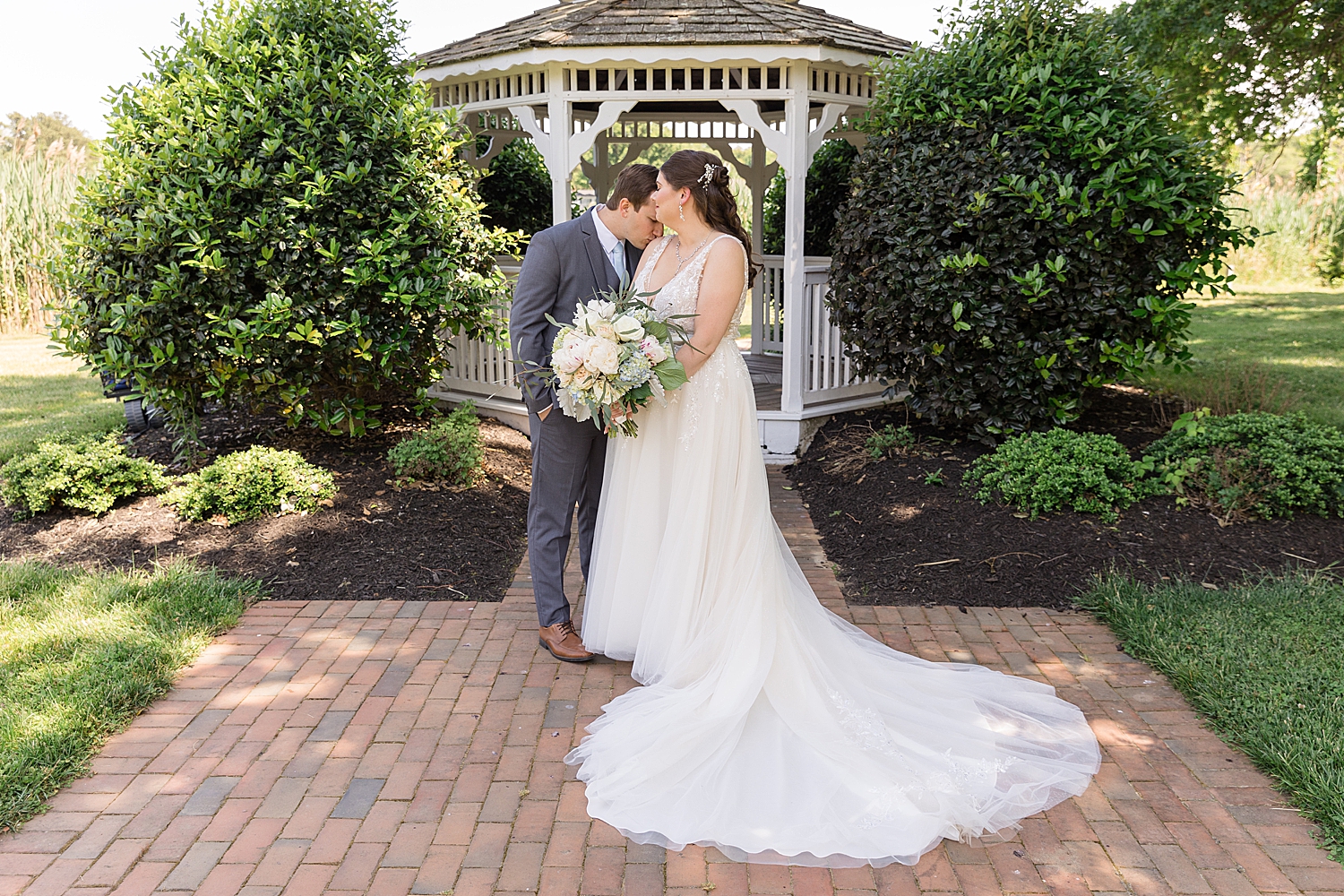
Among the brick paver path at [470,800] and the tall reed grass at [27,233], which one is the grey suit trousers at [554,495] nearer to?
the brick paver path at [470,800]

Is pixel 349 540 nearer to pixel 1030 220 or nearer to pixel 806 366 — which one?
pixel 806 366

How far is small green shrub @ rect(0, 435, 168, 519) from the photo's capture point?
5.90 m

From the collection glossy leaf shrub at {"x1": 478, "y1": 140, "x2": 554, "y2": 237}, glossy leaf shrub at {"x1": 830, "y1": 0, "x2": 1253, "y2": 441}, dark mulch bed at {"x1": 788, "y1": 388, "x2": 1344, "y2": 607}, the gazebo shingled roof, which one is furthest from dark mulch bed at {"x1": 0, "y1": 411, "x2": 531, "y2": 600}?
glossy leaf shrub at {"x1": 478, "y1": 140, "x2": 554, "y2": 237}

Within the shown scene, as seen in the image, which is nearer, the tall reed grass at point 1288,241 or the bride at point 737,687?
the bride at point 737,687

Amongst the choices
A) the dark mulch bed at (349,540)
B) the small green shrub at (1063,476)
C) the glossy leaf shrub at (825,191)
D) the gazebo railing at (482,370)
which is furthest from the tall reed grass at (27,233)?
the small green shrub at (1063,476)

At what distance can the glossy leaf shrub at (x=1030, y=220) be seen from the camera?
6105mm

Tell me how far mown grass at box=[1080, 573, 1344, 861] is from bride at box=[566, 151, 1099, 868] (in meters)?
0.63

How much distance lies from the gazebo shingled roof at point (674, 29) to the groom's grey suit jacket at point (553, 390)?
3552mm

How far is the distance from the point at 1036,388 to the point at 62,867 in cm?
590

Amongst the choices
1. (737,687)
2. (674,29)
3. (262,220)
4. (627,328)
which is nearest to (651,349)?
(627,328)

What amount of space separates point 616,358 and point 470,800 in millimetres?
1648

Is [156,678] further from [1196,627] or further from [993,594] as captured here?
[1196,627]

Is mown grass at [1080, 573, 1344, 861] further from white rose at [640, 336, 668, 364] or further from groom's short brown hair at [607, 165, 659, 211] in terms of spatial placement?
groom's short brown hair at [607, 165, 659, 211]

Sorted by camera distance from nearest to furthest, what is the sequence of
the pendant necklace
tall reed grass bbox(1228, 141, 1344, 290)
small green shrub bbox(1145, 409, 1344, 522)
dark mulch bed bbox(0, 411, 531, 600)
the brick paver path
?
1. the brick paver path
2. the pendant necklace
3. dark mulch bed bbox(0, 411, 531, 600)
4. small green shrub bbox(1145, 409, 1344, 522)
5. tall reed grass bbox(1228, 141, 1344, 290)
